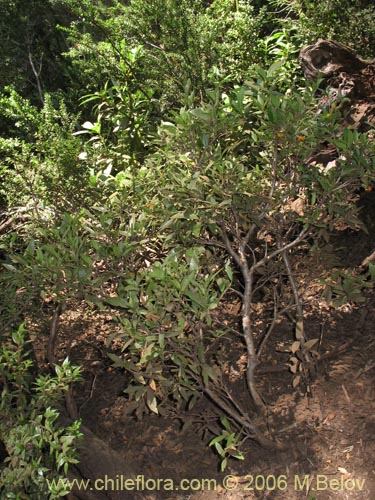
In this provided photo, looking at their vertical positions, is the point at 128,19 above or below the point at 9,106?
above

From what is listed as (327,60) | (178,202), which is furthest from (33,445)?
(327,60)

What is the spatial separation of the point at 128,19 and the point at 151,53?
0.33 metres

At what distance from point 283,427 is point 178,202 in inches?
51.4

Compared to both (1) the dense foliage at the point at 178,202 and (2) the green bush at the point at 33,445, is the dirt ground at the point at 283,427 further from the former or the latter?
(2) the green bush at the point at 33,445

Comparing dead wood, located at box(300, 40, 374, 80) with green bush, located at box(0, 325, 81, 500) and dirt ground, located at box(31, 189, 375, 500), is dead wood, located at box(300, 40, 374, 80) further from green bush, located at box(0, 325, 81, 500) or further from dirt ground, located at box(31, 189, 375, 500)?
green bush, located at box(0, 325, 81, 500)

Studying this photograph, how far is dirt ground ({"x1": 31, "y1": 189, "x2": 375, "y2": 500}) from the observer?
9.27 ft

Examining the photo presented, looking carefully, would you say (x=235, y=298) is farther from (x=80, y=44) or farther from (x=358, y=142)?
(x=80, y=44)

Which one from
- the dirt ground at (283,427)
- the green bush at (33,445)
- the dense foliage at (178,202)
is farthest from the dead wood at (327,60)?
the green bush at (33,445)

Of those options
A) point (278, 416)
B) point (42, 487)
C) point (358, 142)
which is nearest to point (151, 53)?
point (358, 142)

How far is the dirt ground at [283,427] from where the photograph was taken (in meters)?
2.83

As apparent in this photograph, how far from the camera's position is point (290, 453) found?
295 centimetres

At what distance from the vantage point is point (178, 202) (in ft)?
9.27

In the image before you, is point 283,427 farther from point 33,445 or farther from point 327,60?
point 327,60

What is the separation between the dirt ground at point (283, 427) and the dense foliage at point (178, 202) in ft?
0.40
